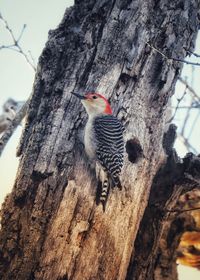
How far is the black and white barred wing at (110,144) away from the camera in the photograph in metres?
3.13

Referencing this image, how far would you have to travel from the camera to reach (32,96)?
131 inches

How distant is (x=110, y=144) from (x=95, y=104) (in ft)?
1.38

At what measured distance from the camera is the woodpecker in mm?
3078

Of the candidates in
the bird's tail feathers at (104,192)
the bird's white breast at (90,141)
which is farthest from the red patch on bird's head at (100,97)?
the bird's tail feathers at (104,192)

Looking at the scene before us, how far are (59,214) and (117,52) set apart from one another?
148 cm

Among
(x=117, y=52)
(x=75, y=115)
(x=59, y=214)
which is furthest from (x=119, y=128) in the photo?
(x=59, y=214)

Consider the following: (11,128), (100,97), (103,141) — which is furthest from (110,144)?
(11,128)

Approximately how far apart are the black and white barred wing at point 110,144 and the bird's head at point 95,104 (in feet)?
0.22

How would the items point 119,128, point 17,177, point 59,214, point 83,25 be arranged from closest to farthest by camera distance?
1. point 59,214
2. point 17,177
3. point 119,128
4. point 83,25

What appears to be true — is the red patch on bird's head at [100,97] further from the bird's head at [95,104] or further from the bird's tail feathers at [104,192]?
the bird's tail feathers at [104,192]

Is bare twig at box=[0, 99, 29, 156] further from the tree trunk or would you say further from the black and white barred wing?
the black and white barred wing

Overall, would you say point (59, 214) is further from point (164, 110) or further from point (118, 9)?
point (118, 9)

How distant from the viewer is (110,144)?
326cm

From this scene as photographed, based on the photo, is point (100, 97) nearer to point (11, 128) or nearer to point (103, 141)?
point (103, 141)
